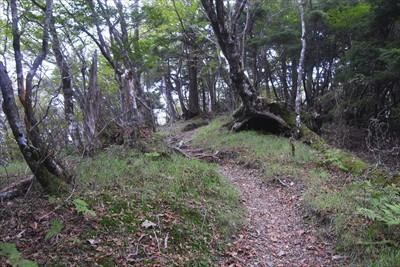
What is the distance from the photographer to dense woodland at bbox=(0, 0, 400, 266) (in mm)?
4805

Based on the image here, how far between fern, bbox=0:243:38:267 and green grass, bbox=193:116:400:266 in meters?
4.31

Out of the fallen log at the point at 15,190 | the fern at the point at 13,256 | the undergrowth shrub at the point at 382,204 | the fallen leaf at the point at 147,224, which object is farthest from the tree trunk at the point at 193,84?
the fern at the point at 13,256

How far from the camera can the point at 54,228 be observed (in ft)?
11.9

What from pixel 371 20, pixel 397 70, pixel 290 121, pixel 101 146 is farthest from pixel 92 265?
pixel 371 20

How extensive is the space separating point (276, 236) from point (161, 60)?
17.7 metres

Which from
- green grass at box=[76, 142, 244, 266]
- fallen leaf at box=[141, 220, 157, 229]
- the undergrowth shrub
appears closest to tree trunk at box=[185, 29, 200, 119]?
green grass at box=[76, 142, 244, 266]

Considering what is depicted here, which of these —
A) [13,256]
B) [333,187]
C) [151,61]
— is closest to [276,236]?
[333,187]

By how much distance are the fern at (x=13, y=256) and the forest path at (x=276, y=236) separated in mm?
2534

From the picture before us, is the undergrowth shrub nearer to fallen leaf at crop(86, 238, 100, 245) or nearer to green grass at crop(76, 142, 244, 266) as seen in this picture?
green grass at crop(76, 142, 244, 266)

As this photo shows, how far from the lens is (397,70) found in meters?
9.81

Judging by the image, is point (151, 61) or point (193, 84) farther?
point (193, 84)

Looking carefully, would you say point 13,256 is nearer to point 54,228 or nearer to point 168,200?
point 54,228

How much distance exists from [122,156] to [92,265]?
453 cm

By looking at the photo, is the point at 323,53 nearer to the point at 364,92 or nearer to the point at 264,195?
the point at 364,92
